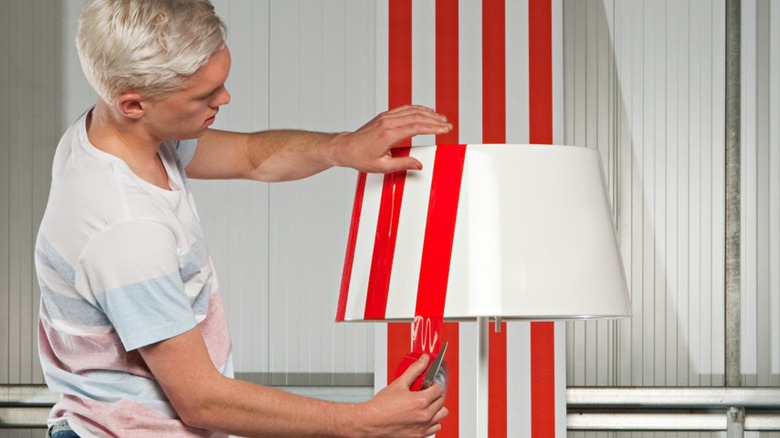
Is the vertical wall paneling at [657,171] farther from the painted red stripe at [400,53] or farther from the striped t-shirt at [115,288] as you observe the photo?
the striped t-shirt at [115,288]

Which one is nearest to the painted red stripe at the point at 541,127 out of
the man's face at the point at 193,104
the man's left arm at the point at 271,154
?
the man's left arm at the point at 271,154

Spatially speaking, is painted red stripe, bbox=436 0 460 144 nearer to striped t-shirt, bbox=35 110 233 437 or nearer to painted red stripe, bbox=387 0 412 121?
painted red stripe, bbox=387 0 412 121

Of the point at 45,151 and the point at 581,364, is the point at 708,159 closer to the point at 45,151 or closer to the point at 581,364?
the point at 581,364

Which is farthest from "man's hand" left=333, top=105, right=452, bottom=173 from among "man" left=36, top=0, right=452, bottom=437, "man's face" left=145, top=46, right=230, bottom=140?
"man's face" left=145, top=46, right=230, bottom=140

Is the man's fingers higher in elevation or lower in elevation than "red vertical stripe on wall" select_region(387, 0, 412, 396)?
lower

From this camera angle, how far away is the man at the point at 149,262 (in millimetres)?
1253

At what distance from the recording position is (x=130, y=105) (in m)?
1.32

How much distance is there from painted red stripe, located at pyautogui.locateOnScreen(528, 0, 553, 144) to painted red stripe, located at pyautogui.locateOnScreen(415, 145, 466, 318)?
202 centimetres

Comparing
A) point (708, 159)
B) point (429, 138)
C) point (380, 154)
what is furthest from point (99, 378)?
point (708, 159)

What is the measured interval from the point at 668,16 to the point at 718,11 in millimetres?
173

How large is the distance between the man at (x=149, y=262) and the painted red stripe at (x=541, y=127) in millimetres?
1899

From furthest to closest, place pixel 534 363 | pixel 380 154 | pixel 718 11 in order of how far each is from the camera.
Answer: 1. pixel 718 11
2. pixel 534 363
3. pixel 380 154

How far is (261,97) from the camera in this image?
346 centimetres

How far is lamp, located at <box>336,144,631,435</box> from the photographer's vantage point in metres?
1.28
